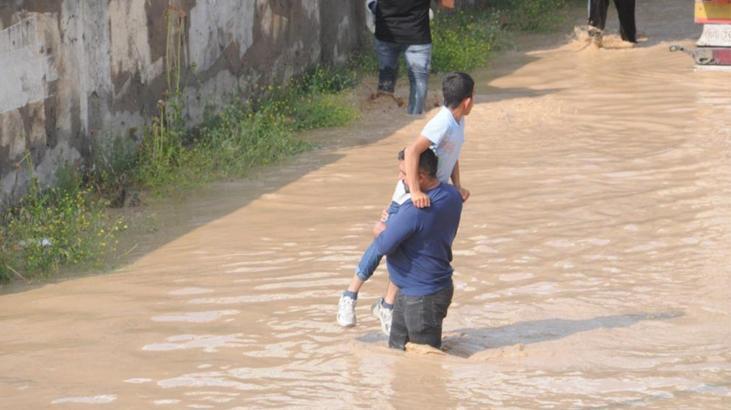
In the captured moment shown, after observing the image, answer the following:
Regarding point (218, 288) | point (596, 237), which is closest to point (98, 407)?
point (218, 288)

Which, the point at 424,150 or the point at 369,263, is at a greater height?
the point at 424,150

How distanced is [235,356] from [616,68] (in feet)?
30.1

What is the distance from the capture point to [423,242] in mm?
6449

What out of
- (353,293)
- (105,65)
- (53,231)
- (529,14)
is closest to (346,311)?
(353,293)

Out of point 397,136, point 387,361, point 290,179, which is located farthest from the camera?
point 397,136

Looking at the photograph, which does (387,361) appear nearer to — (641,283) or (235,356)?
(235,356)

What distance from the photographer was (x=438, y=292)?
257 inches

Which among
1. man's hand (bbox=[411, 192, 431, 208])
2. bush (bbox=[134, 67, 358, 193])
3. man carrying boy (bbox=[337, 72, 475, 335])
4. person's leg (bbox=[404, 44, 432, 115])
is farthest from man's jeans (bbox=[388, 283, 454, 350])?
Answer: person's leg (bbox=[404, 44, 432, 115])

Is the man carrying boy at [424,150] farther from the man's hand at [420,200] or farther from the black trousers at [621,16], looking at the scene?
the black trousers at [621,16]

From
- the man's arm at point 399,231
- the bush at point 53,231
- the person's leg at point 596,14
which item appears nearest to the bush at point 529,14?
the person's leg at point 596,14

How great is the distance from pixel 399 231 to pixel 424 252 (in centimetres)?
16

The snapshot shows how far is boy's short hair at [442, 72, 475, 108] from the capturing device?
692 centimetres

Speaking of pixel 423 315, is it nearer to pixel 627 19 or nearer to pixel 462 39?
pixel 462 39

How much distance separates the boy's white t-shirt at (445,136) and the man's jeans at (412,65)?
17.6 feet
